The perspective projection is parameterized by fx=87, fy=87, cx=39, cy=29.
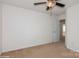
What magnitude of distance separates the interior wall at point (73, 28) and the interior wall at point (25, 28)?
1987mm

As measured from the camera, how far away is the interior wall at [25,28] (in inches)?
169

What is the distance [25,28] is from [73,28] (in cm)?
266

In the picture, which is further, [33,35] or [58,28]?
[58,28]

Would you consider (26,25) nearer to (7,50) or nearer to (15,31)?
(15,31)

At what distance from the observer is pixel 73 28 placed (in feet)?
15.0

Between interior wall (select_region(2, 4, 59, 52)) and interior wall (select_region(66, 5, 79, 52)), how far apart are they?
199 cm

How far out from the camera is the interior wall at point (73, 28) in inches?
171

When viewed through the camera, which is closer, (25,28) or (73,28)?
(73,28)

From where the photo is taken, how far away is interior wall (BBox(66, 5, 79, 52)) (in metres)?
4.35

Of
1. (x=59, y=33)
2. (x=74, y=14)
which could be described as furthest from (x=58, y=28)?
(x=74, y=14)

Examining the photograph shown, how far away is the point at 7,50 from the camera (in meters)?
4.32

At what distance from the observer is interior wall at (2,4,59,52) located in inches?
169

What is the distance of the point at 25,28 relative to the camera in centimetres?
515

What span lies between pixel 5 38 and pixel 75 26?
3520 mm
